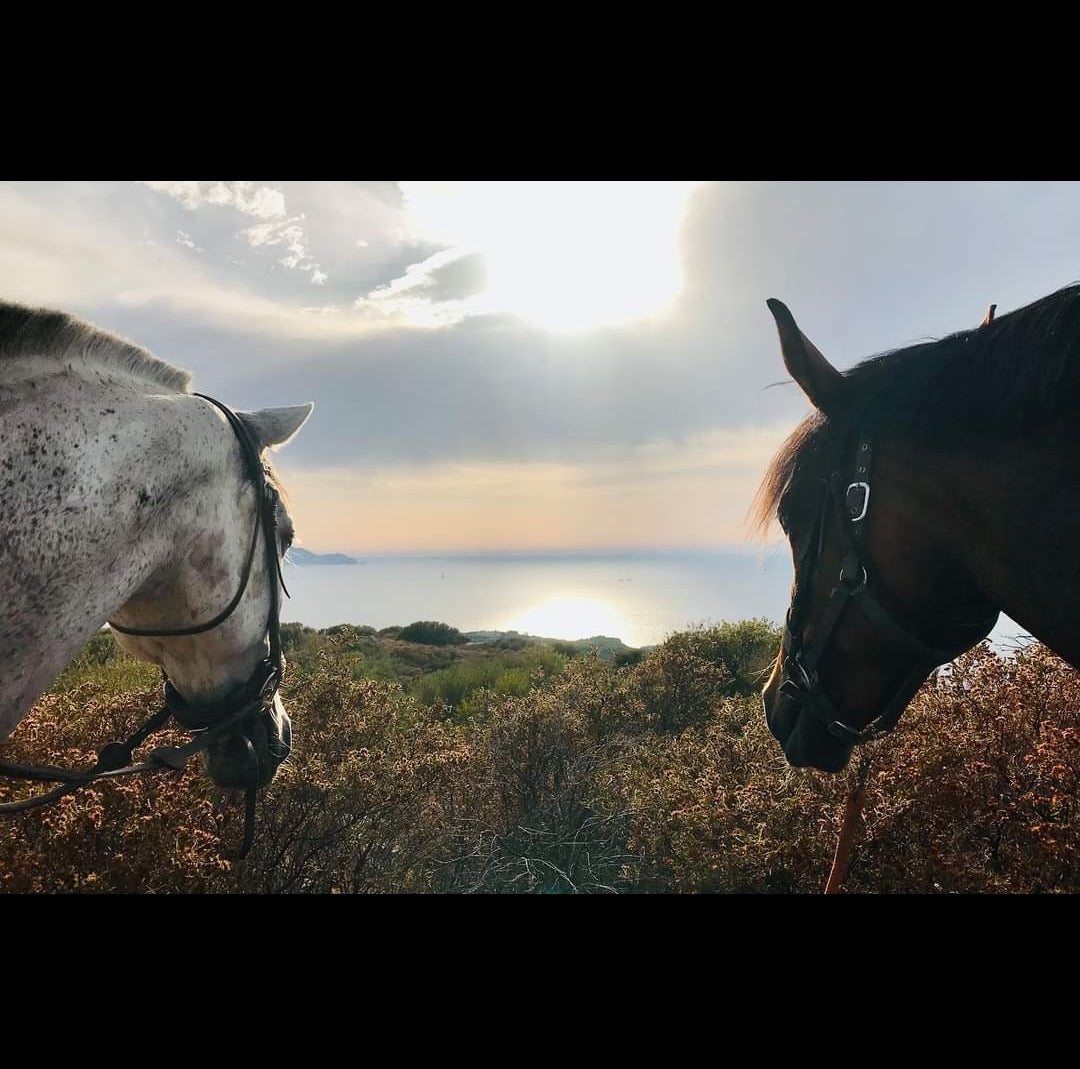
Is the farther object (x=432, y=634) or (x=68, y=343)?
(x=432, y=634)

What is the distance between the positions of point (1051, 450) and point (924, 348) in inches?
17.4

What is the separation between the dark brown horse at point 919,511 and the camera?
1153 mm

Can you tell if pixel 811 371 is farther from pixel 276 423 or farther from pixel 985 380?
pixel 276 423

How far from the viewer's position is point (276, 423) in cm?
182

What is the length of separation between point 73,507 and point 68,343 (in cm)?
44

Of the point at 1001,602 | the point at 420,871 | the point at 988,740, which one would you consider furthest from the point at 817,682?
the point at 420,871

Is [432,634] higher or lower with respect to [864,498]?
lower

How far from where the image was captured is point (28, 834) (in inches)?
159

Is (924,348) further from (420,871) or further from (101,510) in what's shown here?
(420,871)

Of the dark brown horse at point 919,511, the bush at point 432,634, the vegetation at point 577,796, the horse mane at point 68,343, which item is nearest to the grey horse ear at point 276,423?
the horse mane at point 68,343

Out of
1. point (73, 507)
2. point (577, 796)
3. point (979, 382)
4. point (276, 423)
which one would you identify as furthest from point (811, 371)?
point (577, 796)

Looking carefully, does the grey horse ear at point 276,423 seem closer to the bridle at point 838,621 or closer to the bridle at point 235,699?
the bridle at point 235,699

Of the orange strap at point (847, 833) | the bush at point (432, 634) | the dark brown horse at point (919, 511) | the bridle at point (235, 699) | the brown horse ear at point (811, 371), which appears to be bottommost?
the bush at point (432, 634)

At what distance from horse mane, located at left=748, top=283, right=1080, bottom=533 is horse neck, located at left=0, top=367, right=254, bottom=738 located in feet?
5.96
